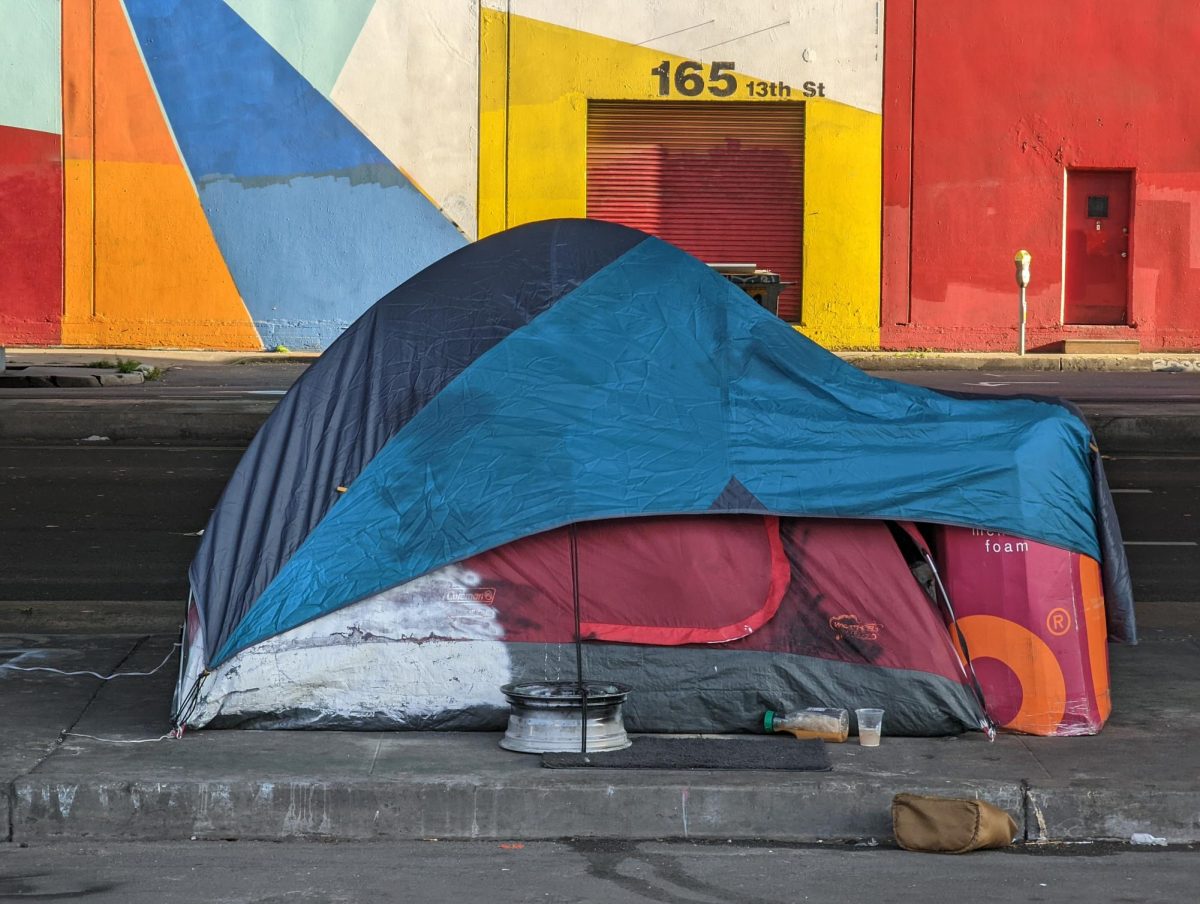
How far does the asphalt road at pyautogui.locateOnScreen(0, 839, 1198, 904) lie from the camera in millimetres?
4562

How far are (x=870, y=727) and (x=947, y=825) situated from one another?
2.62 feet

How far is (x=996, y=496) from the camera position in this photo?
230 inches

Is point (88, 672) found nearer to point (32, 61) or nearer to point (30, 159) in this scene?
point (30, 159)

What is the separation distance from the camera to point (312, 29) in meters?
25.4

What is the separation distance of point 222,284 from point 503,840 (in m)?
21.7

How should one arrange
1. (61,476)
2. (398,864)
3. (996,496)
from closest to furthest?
1. (398,864)
2. (996,496)
3. (61,476)

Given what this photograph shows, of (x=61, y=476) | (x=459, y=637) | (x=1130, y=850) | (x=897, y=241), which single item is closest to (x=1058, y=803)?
(x=1130, y=850)

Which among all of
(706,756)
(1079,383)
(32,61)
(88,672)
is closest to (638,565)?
(706,756)

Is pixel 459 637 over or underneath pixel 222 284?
underneath

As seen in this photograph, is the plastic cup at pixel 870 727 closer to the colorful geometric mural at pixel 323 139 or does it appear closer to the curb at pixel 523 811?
the curb at pixel 523 811

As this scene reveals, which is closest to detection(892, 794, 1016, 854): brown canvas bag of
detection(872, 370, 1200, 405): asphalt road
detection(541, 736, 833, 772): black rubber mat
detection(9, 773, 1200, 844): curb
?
detection(9, 773, 1200, 844): curb

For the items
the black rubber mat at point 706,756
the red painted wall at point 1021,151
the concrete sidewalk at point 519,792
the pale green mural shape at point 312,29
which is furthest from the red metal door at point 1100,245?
the black rubber mat at point 706,756

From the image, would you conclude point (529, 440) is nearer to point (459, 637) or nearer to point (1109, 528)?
point (459, 637)

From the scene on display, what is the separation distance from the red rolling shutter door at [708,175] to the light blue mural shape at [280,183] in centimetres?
258
